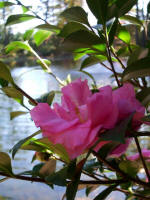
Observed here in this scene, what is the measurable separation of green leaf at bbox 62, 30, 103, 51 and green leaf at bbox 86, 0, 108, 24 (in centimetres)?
2

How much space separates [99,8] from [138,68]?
59mm

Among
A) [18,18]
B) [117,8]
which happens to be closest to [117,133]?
[117,8]

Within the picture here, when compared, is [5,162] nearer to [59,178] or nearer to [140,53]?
[59,178]

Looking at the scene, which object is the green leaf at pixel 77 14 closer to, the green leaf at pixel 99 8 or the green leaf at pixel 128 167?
the green leaf at pixel 99 8

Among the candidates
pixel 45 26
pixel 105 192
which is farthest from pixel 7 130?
pixel 105 192

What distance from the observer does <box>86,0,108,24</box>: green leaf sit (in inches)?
8.6

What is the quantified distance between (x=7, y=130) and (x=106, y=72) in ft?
3.37

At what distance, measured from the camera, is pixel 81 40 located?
25cm

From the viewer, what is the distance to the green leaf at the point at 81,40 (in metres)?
0.24

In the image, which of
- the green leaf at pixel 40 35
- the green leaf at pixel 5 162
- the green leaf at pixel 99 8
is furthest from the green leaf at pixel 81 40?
the green leaf at pixel 40 35

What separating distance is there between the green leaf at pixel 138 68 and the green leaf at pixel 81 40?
1.7 inches

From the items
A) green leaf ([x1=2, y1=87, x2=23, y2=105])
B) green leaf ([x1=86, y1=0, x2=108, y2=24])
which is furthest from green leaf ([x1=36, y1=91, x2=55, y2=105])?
green leaf ([x1=86, y1=0, x2=108, y2=24])

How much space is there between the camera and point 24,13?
0.44m

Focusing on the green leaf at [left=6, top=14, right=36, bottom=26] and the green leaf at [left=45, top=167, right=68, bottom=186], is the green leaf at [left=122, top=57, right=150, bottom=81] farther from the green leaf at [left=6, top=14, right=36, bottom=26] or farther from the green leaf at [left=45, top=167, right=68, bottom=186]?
the green leaf at [left=6, top=14, right=36, bottom=26]
